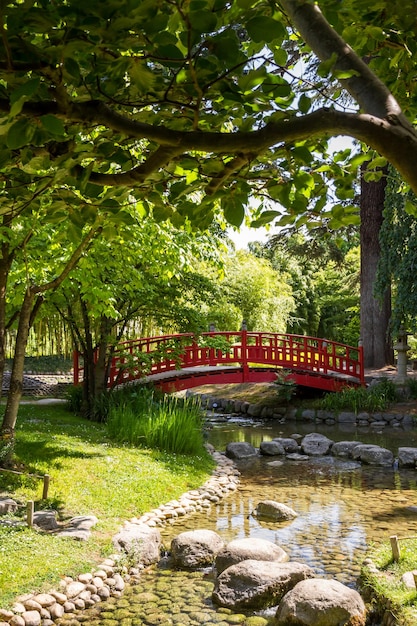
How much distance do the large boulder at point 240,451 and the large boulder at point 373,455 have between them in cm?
176

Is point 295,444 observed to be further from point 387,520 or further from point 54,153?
point 54,153

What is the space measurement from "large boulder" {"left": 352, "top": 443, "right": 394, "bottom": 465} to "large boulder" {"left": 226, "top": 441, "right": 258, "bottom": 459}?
176cm

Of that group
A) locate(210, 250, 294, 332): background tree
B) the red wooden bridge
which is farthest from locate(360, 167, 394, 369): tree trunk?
locate(210, 250, 294, 332): background tree

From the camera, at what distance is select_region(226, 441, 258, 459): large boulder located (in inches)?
405

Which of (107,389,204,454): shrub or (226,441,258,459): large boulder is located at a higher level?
(107,389,204,454): shrub

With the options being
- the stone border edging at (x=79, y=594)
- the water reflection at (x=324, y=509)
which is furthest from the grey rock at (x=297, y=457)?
the stone border edging at (x=79, y=594)

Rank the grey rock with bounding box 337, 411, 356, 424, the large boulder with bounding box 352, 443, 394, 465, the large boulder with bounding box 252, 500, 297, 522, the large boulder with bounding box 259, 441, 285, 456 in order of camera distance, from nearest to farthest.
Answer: the large boulder with bounding box 252, 500, 297, 522 → the large boulder with bounding box 352, 443, 394, 465 → the large boulder with bounding box 259, 441, 285, 456 → the grey rock with bounding box 337, 411, 356, 424

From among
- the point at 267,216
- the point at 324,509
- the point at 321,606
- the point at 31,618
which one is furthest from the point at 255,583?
the point at 267,216

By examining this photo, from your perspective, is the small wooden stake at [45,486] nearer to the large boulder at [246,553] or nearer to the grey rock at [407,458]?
the large boulder at [246,553]

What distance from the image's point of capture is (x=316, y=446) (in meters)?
10.7

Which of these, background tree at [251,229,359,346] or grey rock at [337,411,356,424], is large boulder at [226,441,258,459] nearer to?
grey rock at [337,411,356,424]

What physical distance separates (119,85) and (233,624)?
3.81 m

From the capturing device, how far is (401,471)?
9227 millimetres

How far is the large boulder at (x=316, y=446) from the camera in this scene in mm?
10612
